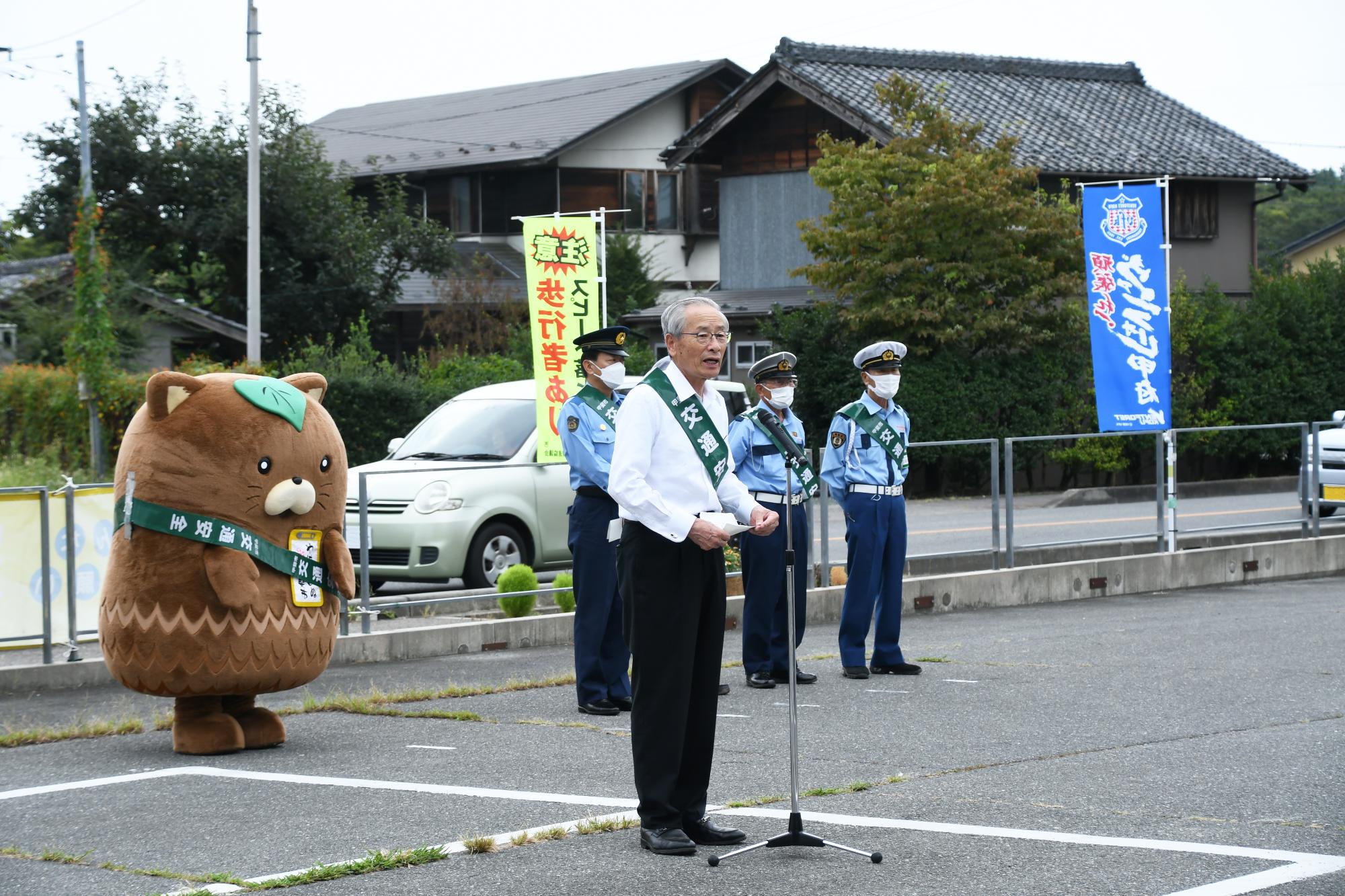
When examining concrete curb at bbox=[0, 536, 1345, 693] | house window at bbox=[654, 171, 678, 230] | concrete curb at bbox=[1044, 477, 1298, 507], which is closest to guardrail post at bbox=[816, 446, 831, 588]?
concrete curb at bbox=[0, 536, 1345, 693]

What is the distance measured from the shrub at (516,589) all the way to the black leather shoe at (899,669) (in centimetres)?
313

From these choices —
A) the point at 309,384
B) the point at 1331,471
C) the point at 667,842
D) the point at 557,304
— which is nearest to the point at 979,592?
the point at 557,304

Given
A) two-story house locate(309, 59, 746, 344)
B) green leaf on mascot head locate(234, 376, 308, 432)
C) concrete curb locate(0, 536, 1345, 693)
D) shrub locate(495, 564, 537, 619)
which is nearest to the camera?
green leaf on mascot head locate(234, 376, 308, 432)

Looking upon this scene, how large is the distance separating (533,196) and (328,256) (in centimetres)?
948

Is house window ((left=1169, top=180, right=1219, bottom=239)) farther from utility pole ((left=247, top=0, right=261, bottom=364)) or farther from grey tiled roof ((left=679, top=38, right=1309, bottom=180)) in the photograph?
utility pole ((left=247, top=0, right=261, bottom=364))

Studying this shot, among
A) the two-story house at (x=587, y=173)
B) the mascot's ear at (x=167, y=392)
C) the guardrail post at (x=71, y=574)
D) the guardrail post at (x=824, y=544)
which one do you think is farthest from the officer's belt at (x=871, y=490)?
the two-story house at (x=587, y=173)

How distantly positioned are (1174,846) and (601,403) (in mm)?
4457

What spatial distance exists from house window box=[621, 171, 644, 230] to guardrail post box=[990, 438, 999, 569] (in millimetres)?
26836

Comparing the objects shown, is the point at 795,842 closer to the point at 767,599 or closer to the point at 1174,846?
the point at 1174,846

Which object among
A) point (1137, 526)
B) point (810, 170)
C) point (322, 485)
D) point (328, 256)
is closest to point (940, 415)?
point (810, 170)

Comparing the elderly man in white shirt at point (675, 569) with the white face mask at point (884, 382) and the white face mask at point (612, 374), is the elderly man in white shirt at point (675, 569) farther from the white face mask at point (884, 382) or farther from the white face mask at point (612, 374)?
the white face mask at point (884, 382)

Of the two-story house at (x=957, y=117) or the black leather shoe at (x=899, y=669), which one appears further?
the two-story house at (x=957, y=117)

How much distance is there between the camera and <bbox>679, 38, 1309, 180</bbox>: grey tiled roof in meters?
31.6

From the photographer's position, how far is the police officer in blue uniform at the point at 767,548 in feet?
32.5
